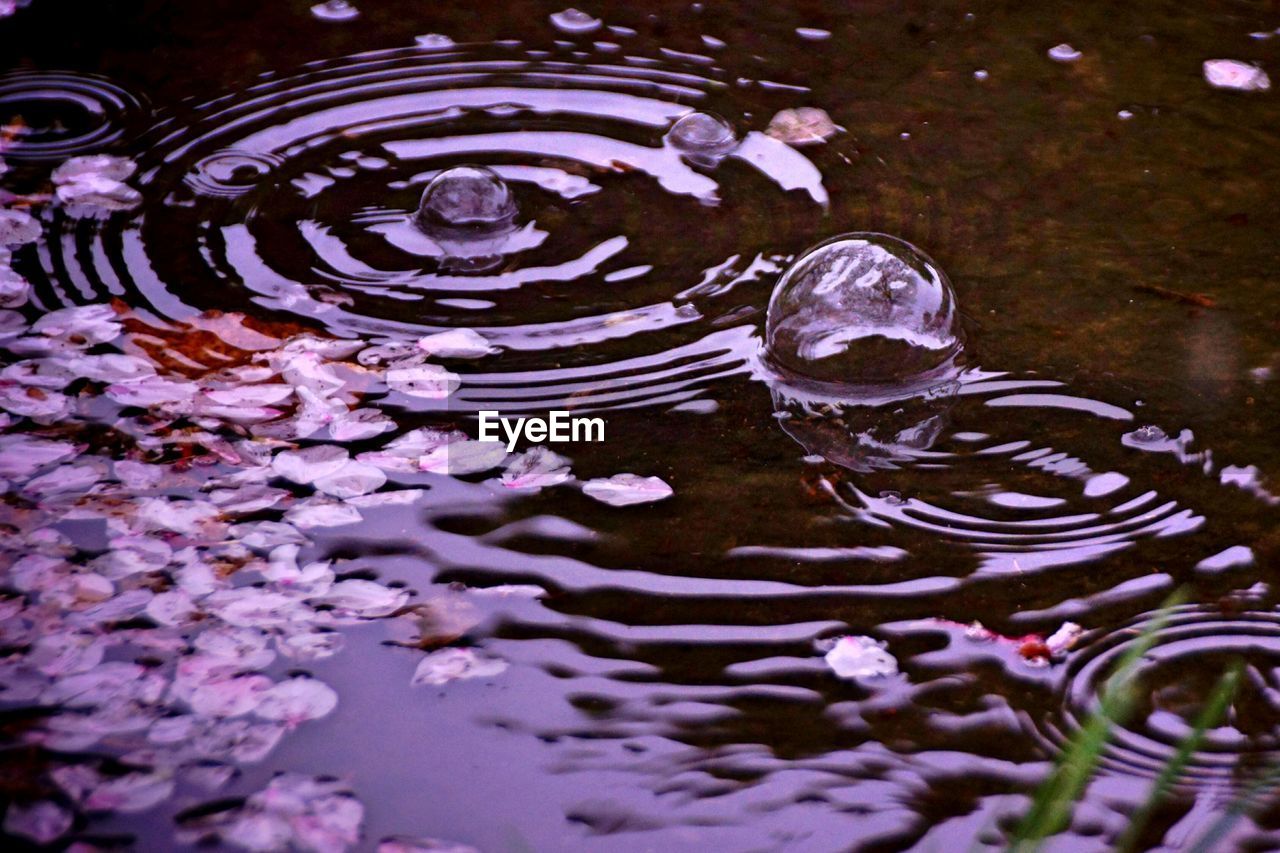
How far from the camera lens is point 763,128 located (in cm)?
398

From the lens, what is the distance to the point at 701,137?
391 cm

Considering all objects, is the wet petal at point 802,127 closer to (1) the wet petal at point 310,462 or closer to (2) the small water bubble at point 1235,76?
(2) the small water bubble at point 1235,76

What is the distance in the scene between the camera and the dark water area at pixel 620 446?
2.12m

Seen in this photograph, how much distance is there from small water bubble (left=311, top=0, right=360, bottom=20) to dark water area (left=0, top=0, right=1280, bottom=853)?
0.35 ft

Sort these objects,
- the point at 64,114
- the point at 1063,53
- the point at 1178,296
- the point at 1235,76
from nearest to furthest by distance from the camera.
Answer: the point at 1178,296 < the point at 64,114 < the point at 1235,76 < the point at 1063,53

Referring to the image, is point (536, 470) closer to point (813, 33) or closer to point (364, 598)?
point (364, 598)

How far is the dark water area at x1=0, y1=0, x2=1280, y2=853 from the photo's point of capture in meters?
2.12

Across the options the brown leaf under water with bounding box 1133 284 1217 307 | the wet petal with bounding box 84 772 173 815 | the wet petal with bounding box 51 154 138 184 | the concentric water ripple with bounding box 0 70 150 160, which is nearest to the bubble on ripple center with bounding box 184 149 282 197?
the wet petal with bounding box 51 154 138 184

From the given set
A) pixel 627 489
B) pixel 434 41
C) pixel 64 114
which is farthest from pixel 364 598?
pixel 434 41

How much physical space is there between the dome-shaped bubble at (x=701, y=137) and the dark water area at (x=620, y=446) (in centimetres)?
6

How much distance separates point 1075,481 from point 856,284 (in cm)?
71

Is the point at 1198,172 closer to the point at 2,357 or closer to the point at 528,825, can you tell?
the point at 528,825

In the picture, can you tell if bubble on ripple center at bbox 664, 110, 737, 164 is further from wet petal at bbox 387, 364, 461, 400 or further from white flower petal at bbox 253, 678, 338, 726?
white flower petal at bbox 253, 678, 338, 726

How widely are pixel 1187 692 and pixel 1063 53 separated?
2.81m
